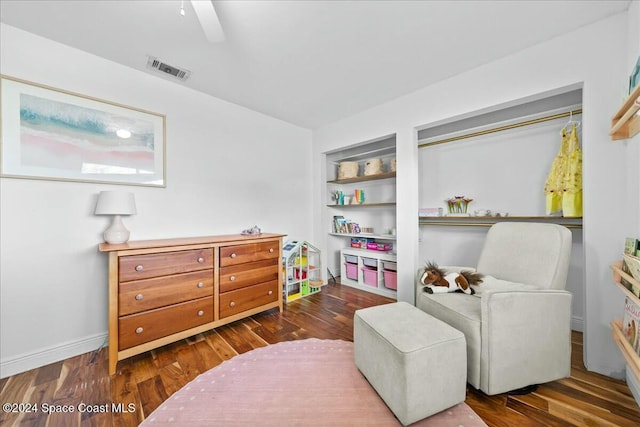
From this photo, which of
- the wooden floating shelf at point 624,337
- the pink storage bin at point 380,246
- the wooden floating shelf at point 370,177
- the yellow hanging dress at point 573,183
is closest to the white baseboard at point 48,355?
the pink storage bin at point 380,246

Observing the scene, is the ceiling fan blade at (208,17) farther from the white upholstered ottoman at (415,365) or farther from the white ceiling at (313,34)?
the white upholstered ottoman at (415,365)

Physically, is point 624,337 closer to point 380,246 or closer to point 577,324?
point 577,324

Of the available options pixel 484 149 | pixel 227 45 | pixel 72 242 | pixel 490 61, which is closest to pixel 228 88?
pixel 227 45

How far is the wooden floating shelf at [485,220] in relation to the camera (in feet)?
7.34

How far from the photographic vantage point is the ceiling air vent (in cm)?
209

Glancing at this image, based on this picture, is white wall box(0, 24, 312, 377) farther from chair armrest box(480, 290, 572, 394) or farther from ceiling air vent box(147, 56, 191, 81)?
chair armrest box(480, 290, 572, 394)

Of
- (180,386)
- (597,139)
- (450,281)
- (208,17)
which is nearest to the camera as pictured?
(208,17)

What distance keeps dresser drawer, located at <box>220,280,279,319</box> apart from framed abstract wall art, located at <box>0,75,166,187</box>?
131cm

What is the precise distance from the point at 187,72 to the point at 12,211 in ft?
5.66

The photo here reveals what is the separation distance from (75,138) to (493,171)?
4.02m

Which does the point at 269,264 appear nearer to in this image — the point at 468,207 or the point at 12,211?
the point at 12,211

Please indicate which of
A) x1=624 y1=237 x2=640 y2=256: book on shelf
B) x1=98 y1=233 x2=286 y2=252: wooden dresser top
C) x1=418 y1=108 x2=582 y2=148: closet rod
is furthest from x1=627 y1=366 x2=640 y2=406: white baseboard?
x1=98 y1=233 x2=286 y2=252: wooden dresser top

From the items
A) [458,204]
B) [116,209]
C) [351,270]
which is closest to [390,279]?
[351,270]

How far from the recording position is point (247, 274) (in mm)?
2416
